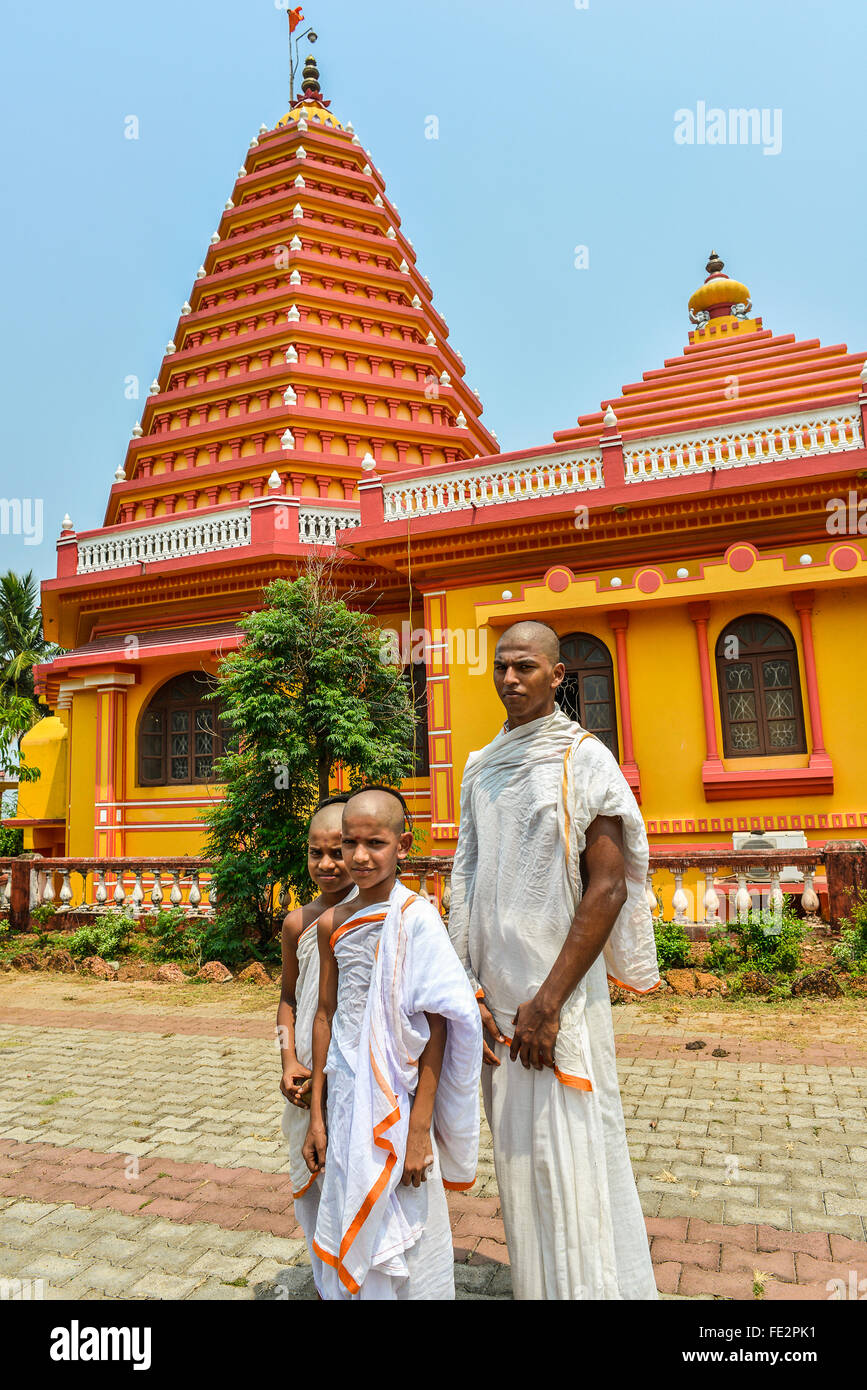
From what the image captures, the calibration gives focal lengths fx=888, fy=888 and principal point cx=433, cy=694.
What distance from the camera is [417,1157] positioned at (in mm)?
2121

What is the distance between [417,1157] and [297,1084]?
1.57ft

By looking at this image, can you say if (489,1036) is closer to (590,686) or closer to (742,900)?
(742,900)

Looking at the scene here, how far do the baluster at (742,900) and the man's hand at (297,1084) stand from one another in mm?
5882

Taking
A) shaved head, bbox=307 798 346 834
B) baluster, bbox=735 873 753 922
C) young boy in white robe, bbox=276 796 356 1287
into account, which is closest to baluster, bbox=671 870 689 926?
baluster, bbox=735 873 753 922

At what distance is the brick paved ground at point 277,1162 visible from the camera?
2838 mm

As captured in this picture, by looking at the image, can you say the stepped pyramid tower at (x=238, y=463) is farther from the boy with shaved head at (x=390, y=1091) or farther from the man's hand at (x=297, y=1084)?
the boy with shaved head at (x=390, y=1091)

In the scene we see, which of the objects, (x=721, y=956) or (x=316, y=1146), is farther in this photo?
(x=721, y=956)

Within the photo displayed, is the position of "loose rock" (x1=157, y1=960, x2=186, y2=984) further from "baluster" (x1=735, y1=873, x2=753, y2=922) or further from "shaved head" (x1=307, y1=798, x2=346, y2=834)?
"shaved head" (x1=307, y1=798, x2=346, y2=834)

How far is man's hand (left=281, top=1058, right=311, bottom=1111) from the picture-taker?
95.2 inches

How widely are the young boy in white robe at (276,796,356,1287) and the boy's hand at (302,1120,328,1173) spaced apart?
12 cm

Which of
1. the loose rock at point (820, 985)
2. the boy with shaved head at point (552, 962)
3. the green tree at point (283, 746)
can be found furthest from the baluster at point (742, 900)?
the boy with shaved head at point (552, 962)

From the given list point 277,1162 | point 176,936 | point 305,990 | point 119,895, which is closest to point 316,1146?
point 305,990
